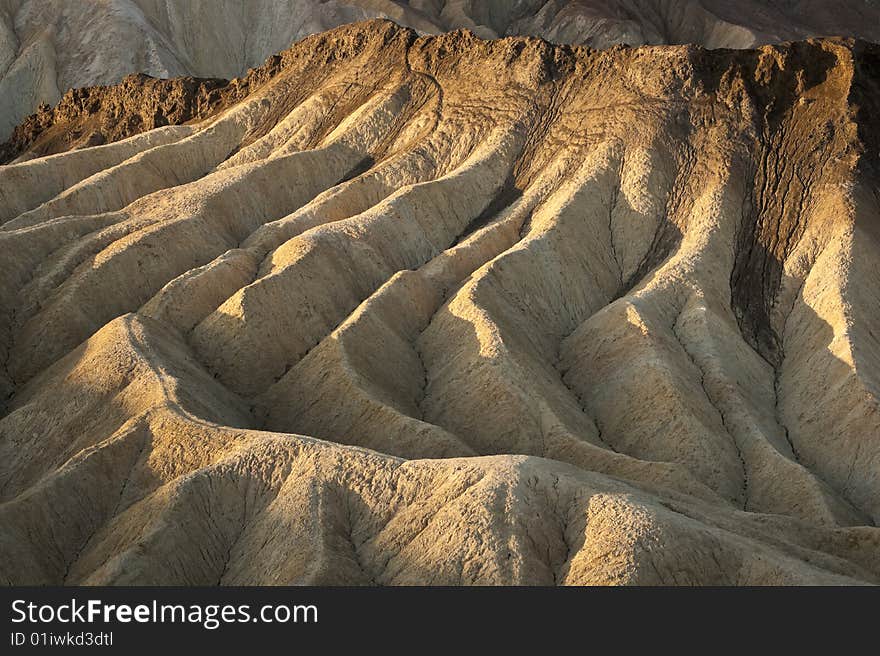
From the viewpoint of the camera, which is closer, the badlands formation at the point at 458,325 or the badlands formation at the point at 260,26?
the badlands formation at the point at 458,325

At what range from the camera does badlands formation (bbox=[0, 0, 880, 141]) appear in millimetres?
103562

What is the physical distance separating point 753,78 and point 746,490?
23756mm

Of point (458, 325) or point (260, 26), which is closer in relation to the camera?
point (458, 325)

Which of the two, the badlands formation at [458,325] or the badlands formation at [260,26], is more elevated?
the badlands formation at [260,26]

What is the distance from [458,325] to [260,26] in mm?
81083

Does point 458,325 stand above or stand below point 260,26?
below

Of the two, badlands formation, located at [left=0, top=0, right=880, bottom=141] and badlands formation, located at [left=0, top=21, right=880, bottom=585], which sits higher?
badlands formation, located at [left=0, top=0, right=880, bottom=141]

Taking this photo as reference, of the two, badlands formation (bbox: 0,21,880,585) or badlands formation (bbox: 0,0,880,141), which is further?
badlands formation (bbox: 0,0,880,141)

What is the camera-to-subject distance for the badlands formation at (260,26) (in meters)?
104

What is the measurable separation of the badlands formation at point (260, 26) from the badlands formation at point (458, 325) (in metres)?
36.9

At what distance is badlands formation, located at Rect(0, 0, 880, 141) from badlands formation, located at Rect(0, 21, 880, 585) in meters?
36.9

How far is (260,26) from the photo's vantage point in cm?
12044

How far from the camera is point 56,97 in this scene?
101250 millimetres

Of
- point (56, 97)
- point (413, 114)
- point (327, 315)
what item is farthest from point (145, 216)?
point (56, 97)
